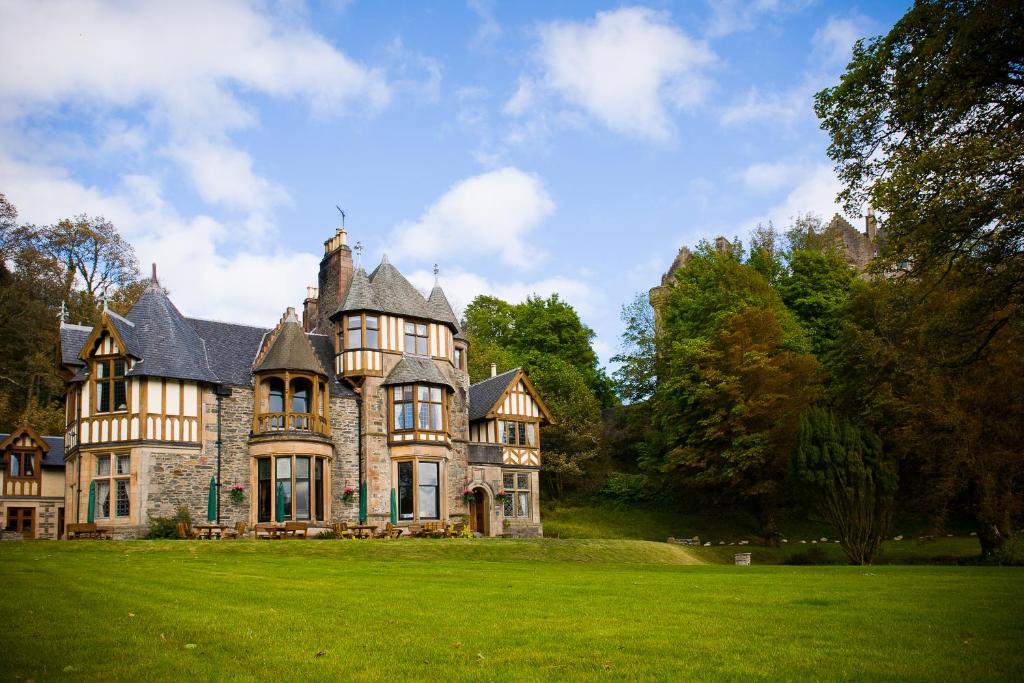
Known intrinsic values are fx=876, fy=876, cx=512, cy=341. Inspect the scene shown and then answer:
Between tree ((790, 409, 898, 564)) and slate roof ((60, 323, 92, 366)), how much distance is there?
1031 inches

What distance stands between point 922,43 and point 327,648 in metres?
16.6

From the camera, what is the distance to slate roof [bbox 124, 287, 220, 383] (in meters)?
30.1

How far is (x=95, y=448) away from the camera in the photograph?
97.9ft

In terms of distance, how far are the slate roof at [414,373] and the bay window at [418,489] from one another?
3150mm

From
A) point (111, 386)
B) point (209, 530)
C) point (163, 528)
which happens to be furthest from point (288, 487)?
point (111, 386)

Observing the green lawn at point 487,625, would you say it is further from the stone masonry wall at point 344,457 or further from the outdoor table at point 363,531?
the stone masonry wall at point 344,457

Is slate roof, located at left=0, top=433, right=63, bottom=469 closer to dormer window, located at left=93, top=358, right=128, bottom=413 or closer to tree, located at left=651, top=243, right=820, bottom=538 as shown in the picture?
dormer window, located at left=93, top=358, right=128, bottom=413

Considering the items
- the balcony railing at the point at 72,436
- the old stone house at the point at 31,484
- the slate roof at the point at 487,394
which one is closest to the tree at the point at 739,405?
the slate roof at the point at 487,394

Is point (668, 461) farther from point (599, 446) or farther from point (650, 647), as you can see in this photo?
point (650, 647)

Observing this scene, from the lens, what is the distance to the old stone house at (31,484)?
37.3 meters

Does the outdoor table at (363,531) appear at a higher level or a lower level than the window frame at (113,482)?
lower

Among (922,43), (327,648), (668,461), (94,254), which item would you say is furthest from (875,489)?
(94,254)

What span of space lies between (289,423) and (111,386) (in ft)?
20.1

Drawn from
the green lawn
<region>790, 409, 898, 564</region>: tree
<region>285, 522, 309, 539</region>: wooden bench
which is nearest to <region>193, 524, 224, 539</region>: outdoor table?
<region>285, 522, 309, 539</region>: wooden bench
